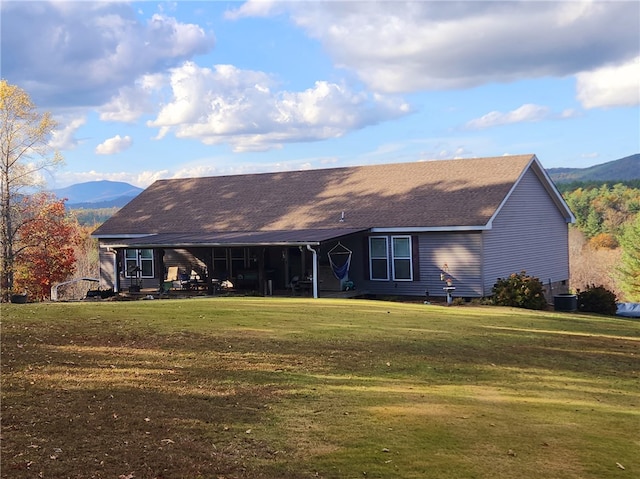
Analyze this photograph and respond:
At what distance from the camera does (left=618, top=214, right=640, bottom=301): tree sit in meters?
50.6

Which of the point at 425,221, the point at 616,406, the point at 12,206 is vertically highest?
the point at 12,206

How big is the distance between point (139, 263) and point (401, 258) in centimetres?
1349

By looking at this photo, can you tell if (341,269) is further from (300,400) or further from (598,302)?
(300,400)

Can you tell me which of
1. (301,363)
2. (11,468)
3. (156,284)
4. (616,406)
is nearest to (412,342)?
(301,363)

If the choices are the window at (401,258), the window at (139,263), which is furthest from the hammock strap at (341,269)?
the window at (139,263)

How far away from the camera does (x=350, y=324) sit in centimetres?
1619

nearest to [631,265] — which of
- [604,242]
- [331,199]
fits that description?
[331,199]

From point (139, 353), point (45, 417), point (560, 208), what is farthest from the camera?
point (560, 208)

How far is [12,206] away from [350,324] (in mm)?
30957

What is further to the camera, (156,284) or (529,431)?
(156,284)

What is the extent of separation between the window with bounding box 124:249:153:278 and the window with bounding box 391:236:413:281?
12.3 m

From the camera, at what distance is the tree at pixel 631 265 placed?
5062 centimetres

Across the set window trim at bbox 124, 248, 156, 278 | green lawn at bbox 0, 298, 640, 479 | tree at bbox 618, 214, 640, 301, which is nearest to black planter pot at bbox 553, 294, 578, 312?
→ green lawn at bbox 0, 298, 640, 479

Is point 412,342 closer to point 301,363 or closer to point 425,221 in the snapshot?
point 301,363
